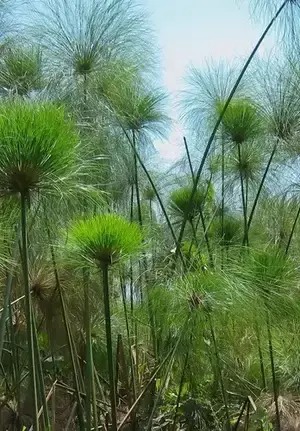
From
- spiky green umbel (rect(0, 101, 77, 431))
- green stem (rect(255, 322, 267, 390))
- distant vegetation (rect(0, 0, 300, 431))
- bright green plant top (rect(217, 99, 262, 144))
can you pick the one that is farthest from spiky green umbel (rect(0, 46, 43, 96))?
green stem (rect(255, 322, 267, 390))

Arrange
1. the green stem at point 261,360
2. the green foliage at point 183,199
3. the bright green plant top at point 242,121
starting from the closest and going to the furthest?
the green stem at point 261,360, the bright green plant top at point 242,121, the green foliage at point 183,199

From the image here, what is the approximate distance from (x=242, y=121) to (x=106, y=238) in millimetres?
1391

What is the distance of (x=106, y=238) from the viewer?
7.59ft

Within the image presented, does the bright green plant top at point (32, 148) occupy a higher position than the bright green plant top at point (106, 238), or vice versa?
the bright green plant top at point (32, 148)

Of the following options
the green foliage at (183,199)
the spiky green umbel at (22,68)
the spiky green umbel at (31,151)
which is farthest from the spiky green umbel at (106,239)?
the green foliage at (183,199)

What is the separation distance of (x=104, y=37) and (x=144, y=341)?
4.87ft

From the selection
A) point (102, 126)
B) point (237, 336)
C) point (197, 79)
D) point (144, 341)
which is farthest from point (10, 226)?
point (197, 79)

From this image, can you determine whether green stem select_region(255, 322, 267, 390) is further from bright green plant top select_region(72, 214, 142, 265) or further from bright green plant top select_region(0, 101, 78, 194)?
bright green plant top select_region(0, 101, 78, 194)

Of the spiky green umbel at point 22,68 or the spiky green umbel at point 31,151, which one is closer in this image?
the spiky green umbel at point 31,151

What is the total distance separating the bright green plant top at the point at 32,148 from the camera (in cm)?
→ 195

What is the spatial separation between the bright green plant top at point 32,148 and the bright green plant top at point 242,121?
153 cm

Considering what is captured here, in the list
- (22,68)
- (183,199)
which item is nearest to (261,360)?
(183,199)

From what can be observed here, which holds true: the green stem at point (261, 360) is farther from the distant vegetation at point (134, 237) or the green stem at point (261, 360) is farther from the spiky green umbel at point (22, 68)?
the spiky green umbel at point (22, 68)

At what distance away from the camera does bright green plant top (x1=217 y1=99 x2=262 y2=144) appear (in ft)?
11.3
